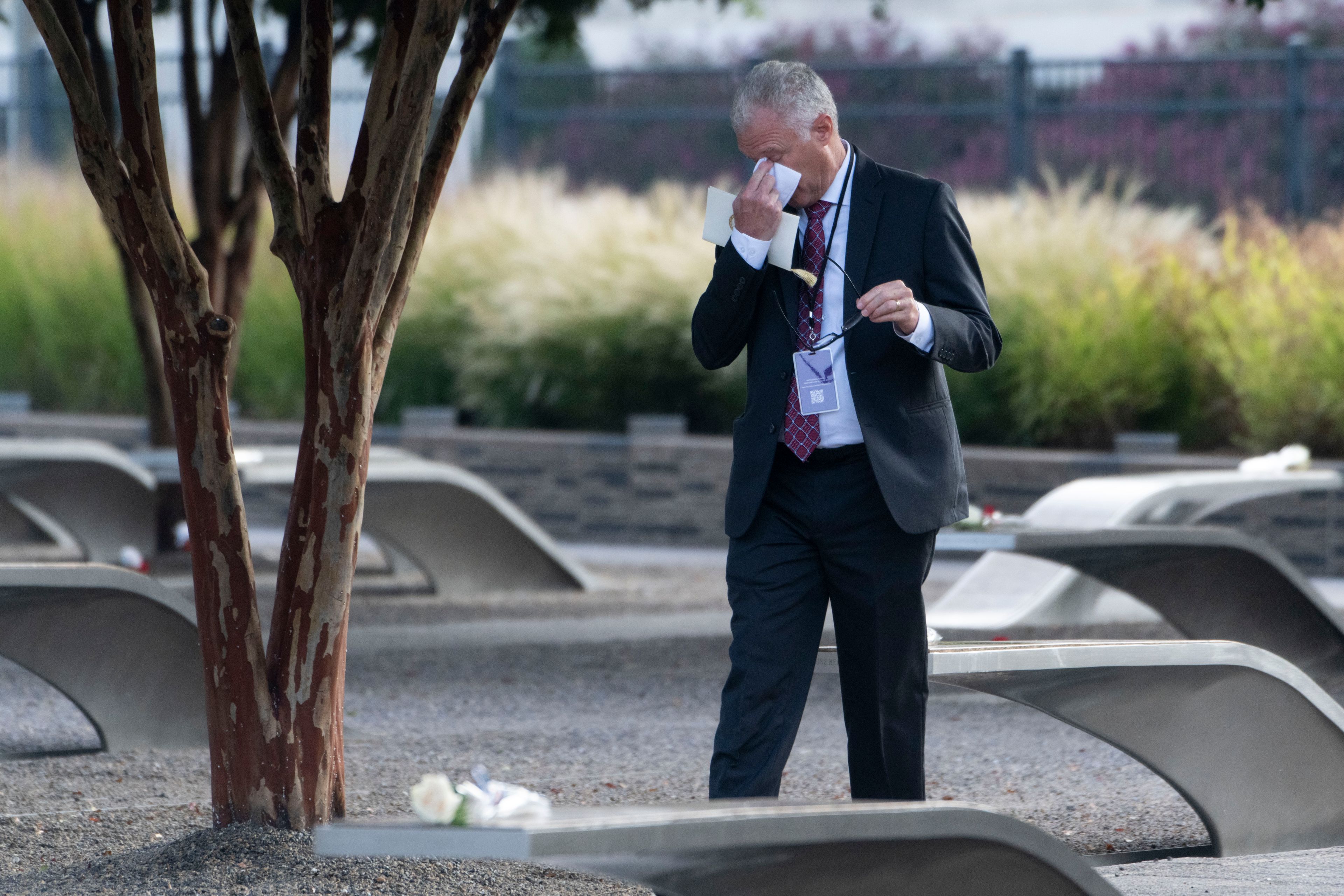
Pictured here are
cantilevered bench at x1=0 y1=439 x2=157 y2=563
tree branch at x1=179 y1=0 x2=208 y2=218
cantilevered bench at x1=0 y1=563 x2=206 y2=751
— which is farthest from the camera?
tree branch at x1=179 y1=0 x2=208 y2=218

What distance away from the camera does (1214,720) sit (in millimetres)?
4859

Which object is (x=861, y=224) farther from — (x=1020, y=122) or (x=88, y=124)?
(x=1020, y=122)

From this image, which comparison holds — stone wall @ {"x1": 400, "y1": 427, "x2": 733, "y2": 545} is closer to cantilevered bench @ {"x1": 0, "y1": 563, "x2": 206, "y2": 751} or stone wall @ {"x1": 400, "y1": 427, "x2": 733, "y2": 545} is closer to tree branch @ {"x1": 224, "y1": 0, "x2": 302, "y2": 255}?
cantilevered bench @ {"x1": 0, "y1": 563, "x2": 206, "y2": 751}

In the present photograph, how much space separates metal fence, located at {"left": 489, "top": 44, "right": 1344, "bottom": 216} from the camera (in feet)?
56.2

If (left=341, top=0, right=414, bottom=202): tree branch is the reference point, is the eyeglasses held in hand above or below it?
below

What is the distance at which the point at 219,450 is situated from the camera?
458 centimetres

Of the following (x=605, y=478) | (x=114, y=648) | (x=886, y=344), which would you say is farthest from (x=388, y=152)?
(x=605, y=478)

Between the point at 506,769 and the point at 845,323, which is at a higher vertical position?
the point at 845,323

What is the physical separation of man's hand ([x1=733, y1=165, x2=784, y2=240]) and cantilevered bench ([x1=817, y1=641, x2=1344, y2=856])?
109cm

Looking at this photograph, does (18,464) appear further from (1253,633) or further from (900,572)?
(900,572)

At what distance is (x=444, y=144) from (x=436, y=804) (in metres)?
2.47

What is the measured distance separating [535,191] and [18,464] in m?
6.87

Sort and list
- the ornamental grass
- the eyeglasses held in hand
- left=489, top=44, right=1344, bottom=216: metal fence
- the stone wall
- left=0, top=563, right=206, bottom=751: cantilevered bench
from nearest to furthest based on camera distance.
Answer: the eyeglasses held in hand → left=0, top=563, right=206, bottom=751: cantilevered bench → the ornamental grass → the stone wall → left=489, top=44, right=1344, bottom=216: metal fence

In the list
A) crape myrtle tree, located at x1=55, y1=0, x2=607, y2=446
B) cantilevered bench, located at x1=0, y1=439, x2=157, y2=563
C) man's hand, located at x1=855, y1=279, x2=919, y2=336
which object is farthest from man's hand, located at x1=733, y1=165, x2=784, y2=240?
cantilevered bench, located at x1=0, y1=439, x2=157, y2=563
